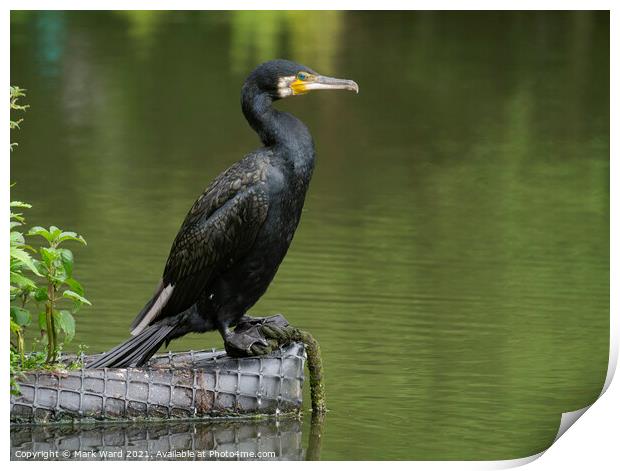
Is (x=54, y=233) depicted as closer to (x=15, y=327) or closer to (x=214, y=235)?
(x=15, y=327)

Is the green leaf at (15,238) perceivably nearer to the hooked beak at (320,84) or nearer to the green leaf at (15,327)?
the green leaf at (15,327)

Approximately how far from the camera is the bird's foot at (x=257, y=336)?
7.17 m

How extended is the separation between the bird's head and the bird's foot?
111 cm

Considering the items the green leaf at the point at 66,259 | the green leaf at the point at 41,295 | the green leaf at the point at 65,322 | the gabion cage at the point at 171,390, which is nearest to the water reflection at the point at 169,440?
the gabion cage at the point at 171,390

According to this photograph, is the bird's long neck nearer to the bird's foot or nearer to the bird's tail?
the bird's foot

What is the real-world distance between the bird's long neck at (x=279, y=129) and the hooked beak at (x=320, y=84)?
0.46 feet

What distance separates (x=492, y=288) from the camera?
33.3ft

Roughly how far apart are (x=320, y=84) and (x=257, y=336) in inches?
49.3

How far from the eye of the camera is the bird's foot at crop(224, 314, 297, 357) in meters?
7.17

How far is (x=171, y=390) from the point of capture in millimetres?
6953
